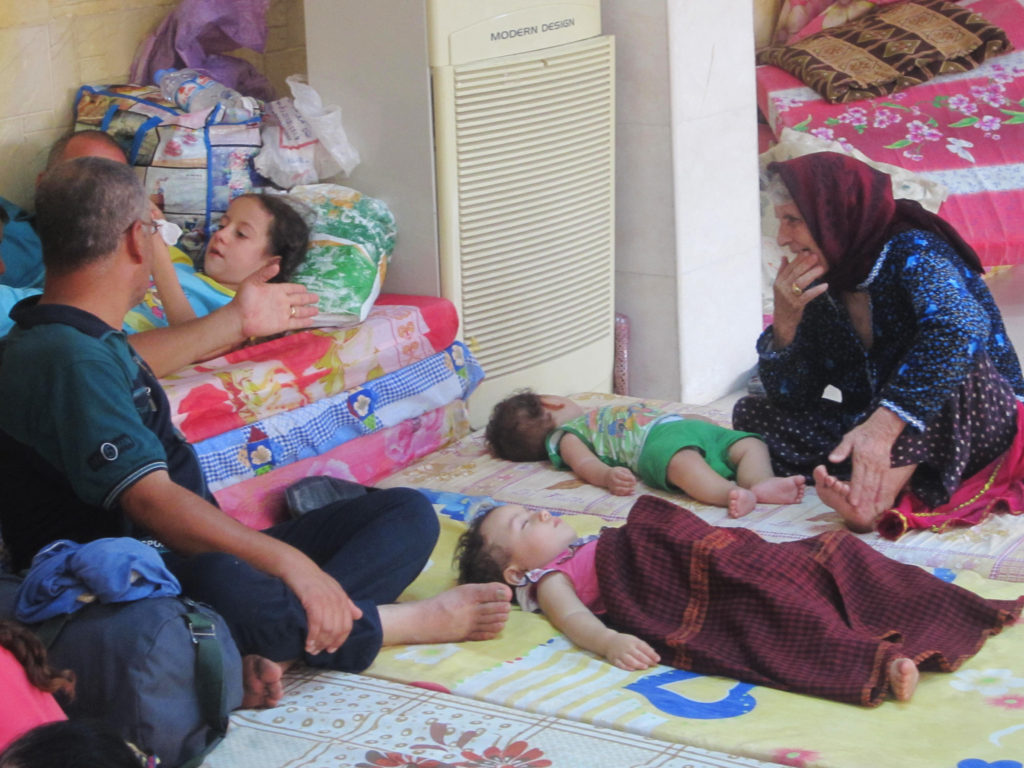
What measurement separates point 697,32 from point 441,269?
1.07 metres

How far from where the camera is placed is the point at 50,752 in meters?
1.24

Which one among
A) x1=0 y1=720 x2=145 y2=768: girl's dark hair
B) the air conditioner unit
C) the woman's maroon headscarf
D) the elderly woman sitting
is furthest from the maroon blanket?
the air conditioner unit

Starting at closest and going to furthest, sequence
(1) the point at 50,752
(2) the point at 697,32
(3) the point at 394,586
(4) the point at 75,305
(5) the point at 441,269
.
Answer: (1) the point at 50,752
(4) the point at 75,305
(3) the point at 394,586
(5) the point at 441,269
(2) the point at 697,32

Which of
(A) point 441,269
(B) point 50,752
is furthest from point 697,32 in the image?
(B) point 50,752

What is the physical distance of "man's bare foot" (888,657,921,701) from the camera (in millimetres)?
2031

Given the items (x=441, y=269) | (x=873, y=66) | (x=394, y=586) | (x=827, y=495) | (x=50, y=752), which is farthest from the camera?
(x=873, y=66)

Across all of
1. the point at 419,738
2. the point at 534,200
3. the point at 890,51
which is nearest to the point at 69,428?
the point at 419,738

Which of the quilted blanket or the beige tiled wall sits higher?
the beige tiled wall

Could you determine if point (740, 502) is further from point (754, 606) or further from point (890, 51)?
point (890, 51)

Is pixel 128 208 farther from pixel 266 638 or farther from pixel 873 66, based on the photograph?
pixel 873 66

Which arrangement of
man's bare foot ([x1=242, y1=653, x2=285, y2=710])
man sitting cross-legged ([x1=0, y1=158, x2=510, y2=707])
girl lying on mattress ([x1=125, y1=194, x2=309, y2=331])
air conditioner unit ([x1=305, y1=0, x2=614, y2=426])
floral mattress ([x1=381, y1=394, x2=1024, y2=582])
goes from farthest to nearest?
air conditioner unit ([x1=305, y1=0, x2=614, y2=426]) → girl lying on mattress ([x1=125, y1=194, x2=309, y2=331]) → floral mattress ([x1=381, y1=394, x2=1024, y2=582]) → man's bare foot ([x1=242, y1=653, x2=285, y2=710]) → man sitting cross-legged ([x1=0, y1=158, x2=510, y2=707])

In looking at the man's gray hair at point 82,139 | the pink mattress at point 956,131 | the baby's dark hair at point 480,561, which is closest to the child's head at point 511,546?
the baby's dark hair at point 480,561

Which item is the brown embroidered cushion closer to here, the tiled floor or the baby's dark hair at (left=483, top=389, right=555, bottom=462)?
the tiled floor

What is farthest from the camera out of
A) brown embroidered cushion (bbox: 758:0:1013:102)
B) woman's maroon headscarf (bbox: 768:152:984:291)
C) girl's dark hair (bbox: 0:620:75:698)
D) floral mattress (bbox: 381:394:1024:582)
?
brown embroidered cushion (bbox: 758:0:1013:102)
